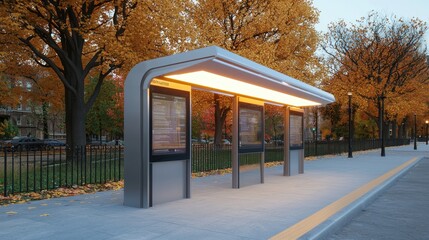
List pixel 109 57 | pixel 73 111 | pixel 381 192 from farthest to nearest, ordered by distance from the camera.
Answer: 1. pixel 73 111
2. pixel 109 57
3. pixel 381 192

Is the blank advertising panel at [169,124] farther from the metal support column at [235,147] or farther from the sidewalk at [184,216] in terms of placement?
the metal support column at [235,147]

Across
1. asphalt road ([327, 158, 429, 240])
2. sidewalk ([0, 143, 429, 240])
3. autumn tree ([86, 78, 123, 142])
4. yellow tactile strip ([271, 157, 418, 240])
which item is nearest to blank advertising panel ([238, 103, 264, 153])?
sidewalk ([0, 143, 429, 240])

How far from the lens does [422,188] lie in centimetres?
1234

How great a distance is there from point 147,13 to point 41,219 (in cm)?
1241

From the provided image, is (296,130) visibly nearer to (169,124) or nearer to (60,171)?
(169,124)

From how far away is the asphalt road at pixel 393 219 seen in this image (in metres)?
6.49

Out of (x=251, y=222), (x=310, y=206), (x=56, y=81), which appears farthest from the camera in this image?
(x=56, y=81)

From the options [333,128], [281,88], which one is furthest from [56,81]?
[333,128]

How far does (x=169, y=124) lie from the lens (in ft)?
27.3

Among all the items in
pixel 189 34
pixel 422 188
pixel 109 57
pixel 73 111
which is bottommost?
pixel 422 188

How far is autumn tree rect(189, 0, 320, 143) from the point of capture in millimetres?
23453

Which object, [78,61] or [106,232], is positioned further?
[78,61]

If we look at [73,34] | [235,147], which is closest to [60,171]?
[235,147]

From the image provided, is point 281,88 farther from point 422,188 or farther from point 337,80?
point 337,80
